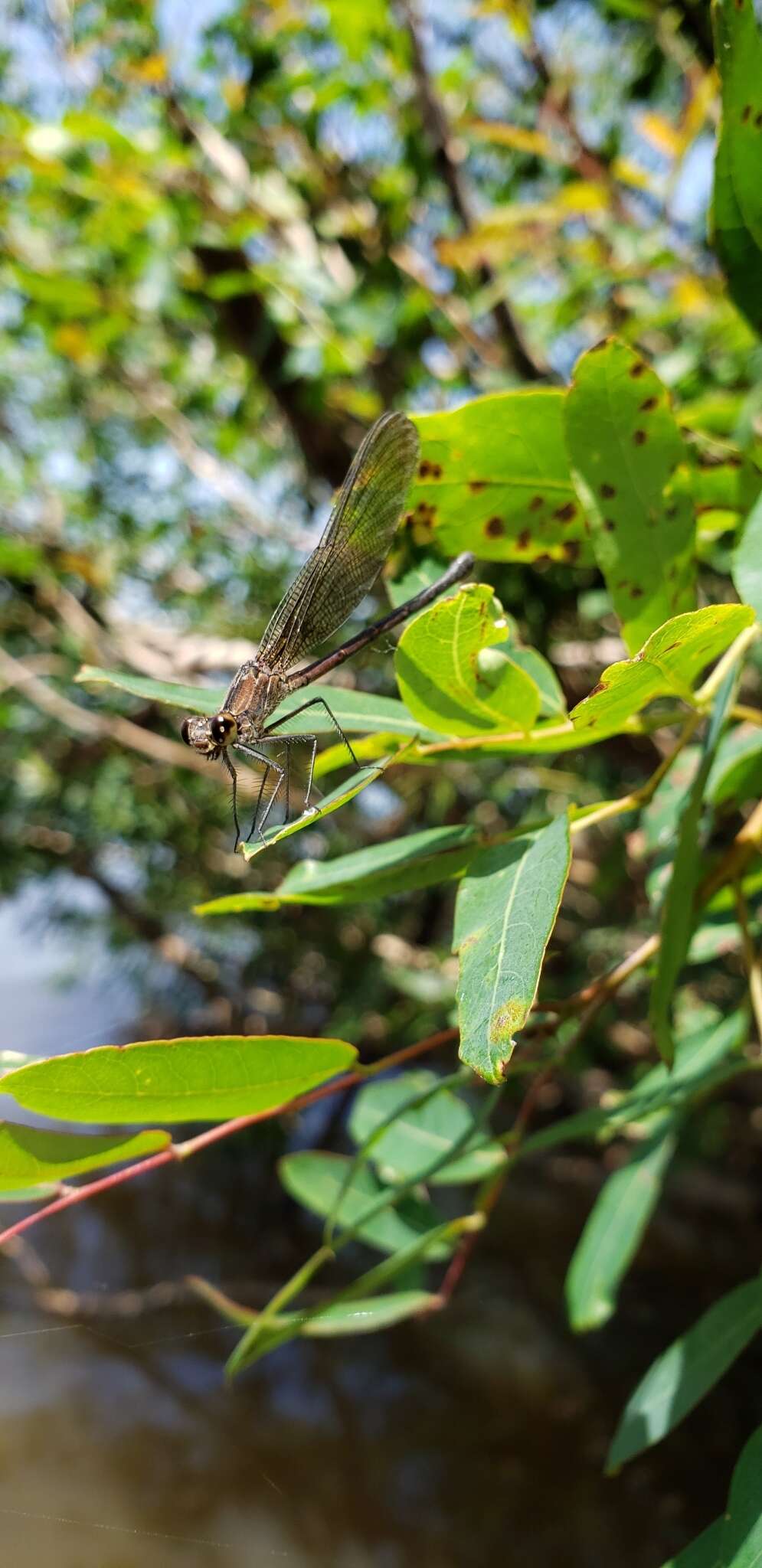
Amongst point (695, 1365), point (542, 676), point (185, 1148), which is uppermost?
point (542, 676)

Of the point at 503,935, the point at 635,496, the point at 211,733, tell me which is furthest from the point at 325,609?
the point at 503,935

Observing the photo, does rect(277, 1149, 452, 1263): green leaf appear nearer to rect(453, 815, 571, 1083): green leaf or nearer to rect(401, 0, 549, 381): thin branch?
rect(453, 815, 571, 1083): green leaf

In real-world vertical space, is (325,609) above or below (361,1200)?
above

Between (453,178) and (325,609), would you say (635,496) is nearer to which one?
(325,609)

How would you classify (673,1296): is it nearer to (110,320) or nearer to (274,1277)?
(274,1277)

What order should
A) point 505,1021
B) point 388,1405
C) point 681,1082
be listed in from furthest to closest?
point 388,1405 < point 681,1082 < point 505,1021

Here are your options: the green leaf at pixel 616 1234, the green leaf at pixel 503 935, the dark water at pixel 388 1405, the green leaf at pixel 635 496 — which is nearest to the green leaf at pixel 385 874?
the green leaf at pixel 503 935
